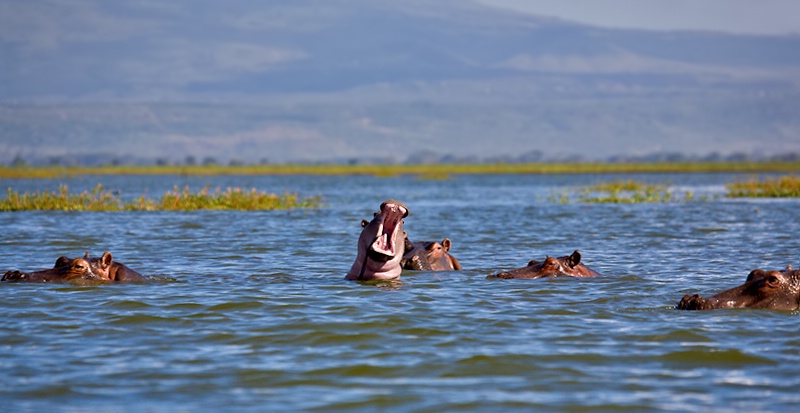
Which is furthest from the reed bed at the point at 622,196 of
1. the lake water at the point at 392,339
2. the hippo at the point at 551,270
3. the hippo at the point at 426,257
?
the hippo at the point at 551,270

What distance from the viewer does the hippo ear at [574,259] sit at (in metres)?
15.8

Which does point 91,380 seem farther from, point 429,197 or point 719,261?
point 429,197

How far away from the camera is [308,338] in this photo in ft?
39.5

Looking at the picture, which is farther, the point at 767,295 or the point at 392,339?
the point at 767,295

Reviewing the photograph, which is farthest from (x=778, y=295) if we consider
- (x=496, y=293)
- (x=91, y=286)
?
(x=91, y=286)

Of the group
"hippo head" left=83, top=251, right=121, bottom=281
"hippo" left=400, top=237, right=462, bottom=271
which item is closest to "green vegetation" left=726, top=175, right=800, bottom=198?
"hippo" left=400, top=237, right=462, bottom=271

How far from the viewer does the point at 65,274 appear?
15172mm

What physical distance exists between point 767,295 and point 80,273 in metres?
8.13

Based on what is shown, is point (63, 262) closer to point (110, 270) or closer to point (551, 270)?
point (110, 270)

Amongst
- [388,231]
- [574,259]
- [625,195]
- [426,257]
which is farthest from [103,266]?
[625,195]

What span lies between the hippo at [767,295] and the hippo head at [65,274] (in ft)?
24.3

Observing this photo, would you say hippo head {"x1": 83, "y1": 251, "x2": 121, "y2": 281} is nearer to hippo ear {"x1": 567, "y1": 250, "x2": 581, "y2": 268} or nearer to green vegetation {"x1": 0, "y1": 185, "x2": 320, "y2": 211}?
hippo ear {"x1": 567, "y1": 250, "x2": 581, "y2": 268}

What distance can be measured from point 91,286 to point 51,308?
152 cm

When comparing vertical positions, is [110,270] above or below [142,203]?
below
